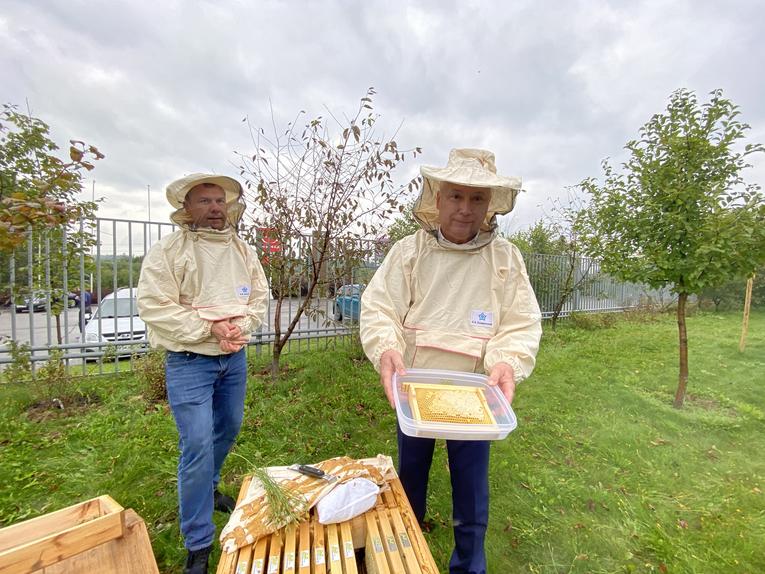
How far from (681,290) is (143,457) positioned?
590 cm

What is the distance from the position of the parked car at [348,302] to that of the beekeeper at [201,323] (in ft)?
10.2

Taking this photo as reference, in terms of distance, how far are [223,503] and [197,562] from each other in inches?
23.3

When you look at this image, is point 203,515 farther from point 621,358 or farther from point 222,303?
point 621,358

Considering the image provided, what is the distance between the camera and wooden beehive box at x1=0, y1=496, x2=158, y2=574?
1.01m

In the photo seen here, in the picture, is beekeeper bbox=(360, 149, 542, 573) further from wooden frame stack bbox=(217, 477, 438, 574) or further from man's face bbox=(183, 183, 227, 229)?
man's face bbox=(183, 183, 227, 229)

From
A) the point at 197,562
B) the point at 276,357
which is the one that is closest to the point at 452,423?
the point at 197,562

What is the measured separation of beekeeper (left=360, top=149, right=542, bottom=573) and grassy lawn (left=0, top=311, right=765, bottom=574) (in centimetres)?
79

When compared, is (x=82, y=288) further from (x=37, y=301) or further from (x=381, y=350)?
(x=381, y=350)

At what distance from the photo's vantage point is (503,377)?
1.53 metres

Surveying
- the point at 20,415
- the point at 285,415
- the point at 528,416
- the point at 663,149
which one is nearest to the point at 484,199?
the point at 285,415

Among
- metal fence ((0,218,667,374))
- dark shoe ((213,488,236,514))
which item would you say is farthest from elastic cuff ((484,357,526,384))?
metal fence ((0,218,667,374))

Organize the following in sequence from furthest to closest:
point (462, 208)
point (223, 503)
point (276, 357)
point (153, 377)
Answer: point (276, 357)
point (153, 377)
point (223, 503)
point (462, 208)

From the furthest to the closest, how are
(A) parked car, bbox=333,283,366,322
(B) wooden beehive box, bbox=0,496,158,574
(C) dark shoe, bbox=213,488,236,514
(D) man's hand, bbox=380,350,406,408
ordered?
(A) parked car, bbox=333,283,366,322 < (C) dark shoe, bbox=213,488,236,514 < (D) man's hand, bbox=380,350,406,408 < (B) wooden beehive box, bbox=0,496,158,574

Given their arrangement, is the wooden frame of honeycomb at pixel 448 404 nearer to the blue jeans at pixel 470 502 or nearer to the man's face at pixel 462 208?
the blue jeans at pixel 470 502
